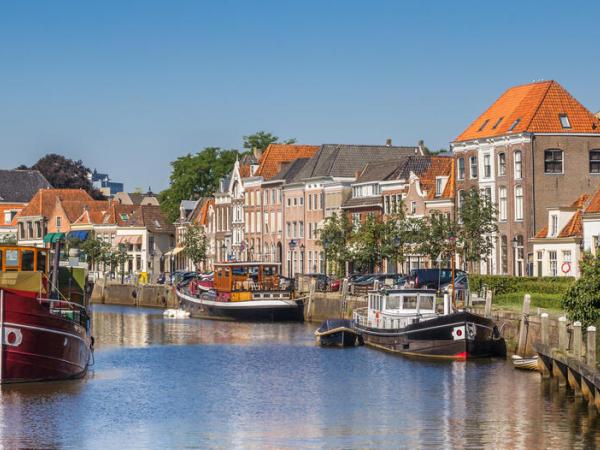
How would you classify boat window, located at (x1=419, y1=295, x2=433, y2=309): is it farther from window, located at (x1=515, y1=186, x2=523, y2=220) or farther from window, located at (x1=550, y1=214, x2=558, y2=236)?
window, located at (x1=515, y1=186, x2=523, y2=220)

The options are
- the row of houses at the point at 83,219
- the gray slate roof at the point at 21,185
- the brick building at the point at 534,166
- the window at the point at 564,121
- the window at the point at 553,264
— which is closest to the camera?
the window at the point at 553,264

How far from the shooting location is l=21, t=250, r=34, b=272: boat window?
1965 inches

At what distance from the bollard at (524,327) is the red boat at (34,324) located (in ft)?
56.9

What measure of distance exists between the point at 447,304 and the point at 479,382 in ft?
34.8

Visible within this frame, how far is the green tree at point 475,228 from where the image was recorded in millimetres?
84812

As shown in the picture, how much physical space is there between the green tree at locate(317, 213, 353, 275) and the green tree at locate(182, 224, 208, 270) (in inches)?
1371

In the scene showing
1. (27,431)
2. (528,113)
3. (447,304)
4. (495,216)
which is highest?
(528,113)

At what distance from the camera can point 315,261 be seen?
4737 inches

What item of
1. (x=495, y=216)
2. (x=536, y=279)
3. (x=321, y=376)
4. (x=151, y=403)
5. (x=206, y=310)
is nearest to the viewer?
(x=151, y=403)

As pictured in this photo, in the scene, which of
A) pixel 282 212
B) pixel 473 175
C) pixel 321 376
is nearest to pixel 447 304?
pixel 321 376

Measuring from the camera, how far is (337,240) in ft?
340

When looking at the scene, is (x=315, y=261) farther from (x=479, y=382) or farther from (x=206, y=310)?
(x=479, y=382)

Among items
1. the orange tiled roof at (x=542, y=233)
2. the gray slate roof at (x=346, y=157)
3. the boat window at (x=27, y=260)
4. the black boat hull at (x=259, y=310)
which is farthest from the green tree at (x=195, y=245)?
the boat window at (x=27, y=260)

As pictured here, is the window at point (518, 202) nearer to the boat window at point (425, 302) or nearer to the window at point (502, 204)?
the window at point (502, 204)
